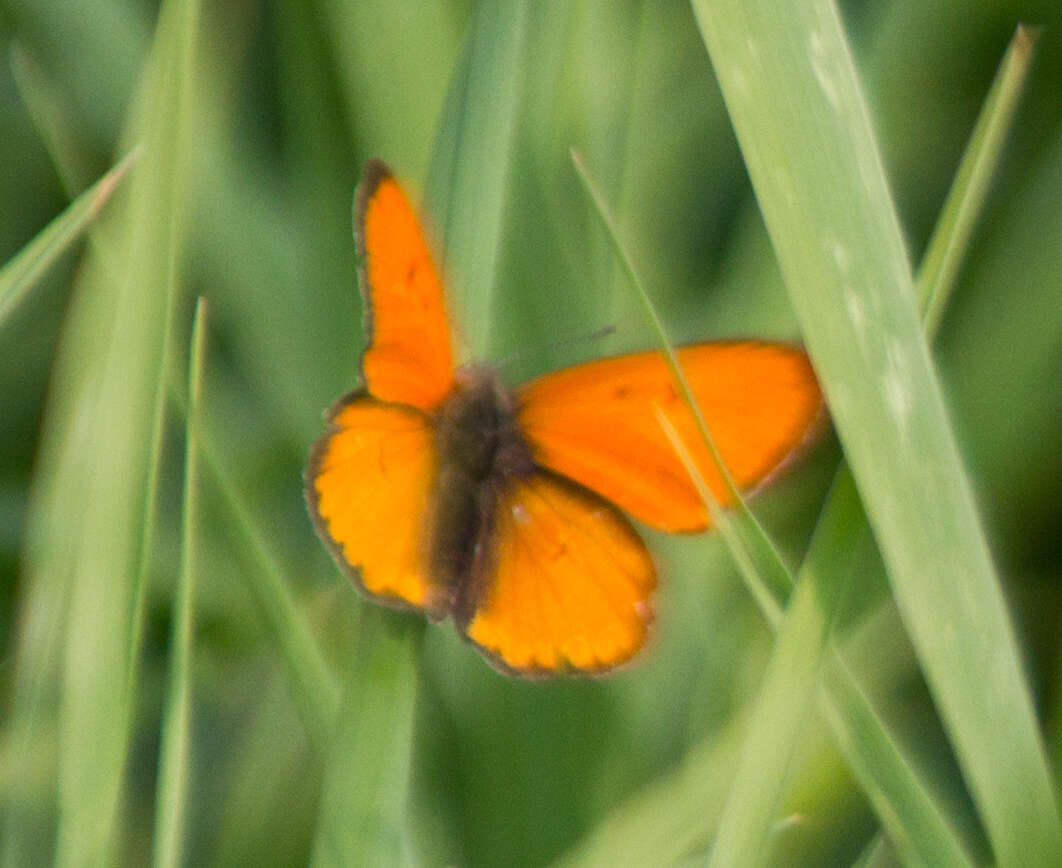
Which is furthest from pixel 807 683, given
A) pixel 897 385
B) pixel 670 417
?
pixel 670 417

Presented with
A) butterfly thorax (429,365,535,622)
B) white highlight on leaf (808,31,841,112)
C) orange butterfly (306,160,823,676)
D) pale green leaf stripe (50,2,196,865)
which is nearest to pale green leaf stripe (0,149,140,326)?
pale green leaf stripe (50,2,196,865)

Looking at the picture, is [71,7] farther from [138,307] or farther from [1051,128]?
[1051,128]

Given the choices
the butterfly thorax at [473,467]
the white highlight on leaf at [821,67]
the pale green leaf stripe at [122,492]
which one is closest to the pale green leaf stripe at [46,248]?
the pale green leaf stripe at [122,492]

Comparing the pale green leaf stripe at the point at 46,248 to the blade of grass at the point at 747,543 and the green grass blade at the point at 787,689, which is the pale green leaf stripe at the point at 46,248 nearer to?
the blade of grass at the point at 747,543

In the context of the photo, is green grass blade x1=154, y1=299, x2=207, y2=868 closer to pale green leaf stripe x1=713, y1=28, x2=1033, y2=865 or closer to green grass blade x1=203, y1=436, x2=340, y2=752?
green grass blade x1=203, y1=436, x2=340, y2=752

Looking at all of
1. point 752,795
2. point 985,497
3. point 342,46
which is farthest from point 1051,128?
point 752,795

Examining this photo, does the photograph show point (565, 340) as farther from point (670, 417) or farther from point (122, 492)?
point (122, 492)
